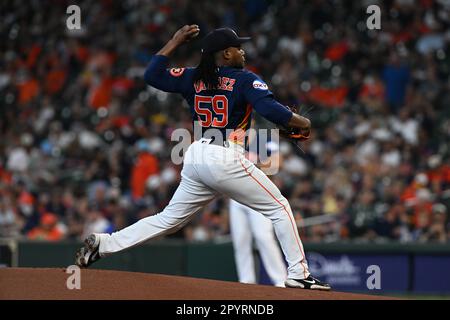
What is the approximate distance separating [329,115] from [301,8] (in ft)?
9.46

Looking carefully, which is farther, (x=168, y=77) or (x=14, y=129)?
(x=14, y=129)

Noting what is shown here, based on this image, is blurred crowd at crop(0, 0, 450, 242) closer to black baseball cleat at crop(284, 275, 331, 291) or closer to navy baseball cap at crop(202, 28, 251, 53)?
black baseball cleat at crop(284, 275, 331, 291)

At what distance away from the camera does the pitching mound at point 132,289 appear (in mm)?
6199

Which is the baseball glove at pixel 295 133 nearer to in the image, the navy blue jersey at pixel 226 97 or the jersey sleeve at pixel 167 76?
the navy blue jersey at pixel 226 97

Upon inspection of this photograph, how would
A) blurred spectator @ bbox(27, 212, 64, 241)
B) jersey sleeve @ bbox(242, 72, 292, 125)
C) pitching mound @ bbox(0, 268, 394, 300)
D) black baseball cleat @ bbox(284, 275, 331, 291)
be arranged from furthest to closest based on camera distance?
blurred spectator @ bbox(27, 212, 64, 241)
black baseball cleat @ bbox(284, 275, 331, 291)
jersey sleeve @ bbox(242, 72, 292, 125)
pitching mound @ bbox(0, 268, 394, 300)

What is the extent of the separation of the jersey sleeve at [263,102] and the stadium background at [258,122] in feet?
21.6

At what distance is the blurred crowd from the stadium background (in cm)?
3

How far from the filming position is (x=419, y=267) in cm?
1262

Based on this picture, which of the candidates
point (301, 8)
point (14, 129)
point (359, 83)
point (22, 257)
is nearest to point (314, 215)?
point (359, 83)

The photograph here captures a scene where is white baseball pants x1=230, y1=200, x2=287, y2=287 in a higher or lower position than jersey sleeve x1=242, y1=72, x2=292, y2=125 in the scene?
lower

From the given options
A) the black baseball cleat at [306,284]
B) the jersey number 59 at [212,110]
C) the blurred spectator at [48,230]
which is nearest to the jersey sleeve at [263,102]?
the jersey number 59 at [212,110]

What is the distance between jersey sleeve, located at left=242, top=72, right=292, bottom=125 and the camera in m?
6.44

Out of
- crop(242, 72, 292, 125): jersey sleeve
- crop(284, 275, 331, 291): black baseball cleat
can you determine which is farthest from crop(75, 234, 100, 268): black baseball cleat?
crop(242, 72, 292, 125): jersey sleeve
